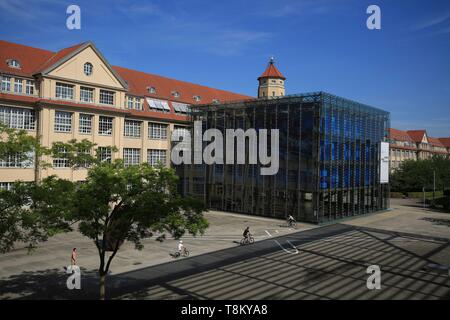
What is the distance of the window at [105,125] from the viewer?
49.1 metres

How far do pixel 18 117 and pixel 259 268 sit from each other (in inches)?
1321

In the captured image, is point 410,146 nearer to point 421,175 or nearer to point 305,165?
point 421,175

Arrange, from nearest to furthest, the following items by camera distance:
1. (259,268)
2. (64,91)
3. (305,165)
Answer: (259,268) → (305,165) → (64,91)

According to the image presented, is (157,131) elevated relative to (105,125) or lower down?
elevated

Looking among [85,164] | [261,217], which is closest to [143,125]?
[261,217]

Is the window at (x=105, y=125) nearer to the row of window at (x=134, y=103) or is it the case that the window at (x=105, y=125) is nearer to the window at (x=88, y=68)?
the row of window at (x=134, y=103)

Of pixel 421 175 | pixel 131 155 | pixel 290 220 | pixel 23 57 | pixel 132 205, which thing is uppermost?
pixel 23 57

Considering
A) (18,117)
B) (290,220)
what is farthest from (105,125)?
(290,220)

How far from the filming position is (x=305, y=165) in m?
43.1

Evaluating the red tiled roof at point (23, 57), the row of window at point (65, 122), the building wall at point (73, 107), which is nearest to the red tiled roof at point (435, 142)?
the row of window at point (65, 122)

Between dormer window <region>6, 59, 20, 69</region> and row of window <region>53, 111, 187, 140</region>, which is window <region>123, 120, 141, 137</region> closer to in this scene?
row of window <region>53, 111, 187, 140</region>

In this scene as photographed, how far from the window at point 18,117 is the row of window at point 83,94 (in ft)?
12.4

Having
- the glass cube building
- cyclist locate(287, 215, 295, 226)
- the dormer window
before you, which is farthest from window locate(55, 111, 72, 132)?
cyclist locate(287, 215, 295, 226)

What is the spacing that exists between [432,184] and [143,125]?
188 feet
